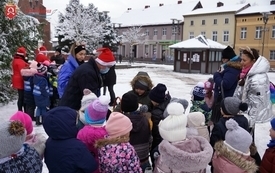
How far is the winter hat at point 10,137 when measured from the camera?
2.05 meters

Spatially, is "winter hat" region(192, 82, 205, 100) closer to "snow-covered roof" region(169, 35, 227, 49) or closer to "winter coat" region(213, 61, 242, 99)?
"winter coat" region(213, 61, 242, 99)

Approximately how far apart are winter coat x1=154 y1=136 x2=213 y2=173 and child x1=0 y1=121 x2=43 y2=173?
45.9 inches

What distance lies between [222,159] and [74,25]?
40396 millimetres

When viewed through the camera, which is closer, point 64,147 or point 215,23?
point 64,147

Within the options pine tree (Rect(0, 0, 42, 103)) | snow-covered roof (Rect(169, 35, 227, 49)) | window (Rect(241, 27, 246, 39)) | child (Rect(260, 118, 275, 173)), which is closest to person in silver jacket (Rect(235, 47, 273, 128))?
child (Rect(260, 118, 275, 173))

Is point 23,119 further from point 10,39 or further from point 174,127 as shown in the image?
point 10,39

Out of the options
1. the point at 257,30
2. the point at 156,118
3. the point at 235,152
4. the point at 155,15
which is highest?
the point at 155,15

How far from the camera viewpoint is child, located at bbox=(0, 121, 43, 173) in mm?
2062

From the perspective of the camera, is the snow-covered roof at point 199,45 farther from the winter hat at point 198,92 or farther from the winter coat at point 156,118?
the winter coat at point 156,118

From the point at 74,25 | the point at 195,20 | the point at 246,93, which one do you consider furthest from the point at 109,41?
the point at 246,93

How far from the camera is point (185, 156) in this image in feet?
8.55

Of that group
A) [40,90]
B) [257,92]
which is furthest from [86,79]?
[40,90]

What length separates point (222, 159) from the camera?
9.55ft

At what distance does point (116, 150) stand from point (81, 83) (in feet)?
4.35
